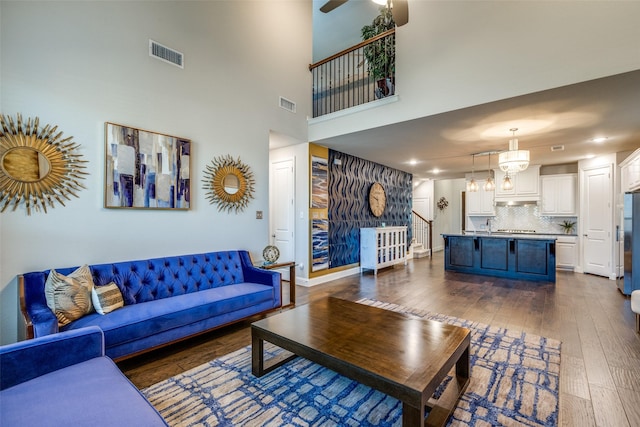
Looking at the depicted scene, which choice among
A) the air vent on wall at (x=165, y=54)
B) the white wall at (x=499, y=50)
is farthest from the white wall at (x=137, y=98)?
the white wall at (x=499, y=50)

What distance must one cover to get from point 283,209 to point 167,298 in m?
2.99

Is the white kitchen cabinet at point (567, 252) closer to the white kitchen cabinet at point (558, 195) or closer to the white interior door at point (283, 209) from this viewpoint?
the white kitchen cabinet at point (558, 195)

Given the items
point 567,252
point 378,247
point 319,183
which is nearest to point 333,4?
point 319,183

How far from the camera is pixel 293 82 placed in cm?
495

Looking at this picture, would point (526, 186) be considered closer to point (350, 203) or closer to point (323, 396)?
point (350, 203)

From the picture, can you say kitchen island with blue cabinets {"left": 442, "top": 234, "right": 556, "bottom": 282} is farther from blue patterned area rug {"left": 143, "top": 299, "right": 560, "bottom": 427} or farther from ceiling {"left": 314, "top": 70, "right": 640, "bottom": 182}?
blue patterned area rug {"left": 143, "top": 299, "right": 560, "bottom": 427}

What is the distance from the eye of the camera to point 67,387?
1.38 metres

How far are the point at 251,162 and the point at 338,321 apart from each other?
109 inches

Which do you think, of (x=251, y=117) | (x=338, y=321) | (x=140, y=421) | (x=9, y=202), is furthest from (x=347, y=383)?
(x=251, y=117)

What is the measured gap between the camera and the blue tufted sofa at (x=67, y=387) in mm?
1170

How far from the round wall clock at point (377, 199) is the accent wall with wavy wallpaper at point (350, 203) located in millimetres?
104

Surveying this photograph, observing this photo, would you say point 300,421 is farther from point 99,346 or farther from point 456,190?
point 456,190

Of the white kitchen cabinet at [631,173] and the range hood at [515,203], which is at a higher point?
the white kitchen cabinet at [631,173]

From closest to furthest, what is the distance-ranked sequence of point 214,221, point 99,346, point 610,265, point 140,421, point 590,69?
point 140,421 < point 99,346 < point 590,69 < point 214,221 < point 610,265
